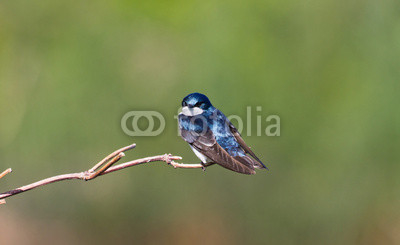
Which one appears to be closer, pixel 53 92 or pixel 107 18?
pixel 53 92

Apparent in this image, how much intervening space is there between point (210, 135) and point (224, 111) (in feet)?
3.59

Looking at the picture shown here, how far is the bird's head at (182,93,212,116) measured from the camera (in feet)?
3.94

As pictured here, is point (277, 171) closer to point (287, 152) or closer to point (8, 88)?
point (287, 152)

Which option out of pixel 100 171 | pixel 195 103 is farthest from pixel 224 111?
pixel 100 171

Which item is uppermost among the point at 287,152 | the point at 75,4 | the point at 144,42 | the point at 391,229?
the point at 75,4

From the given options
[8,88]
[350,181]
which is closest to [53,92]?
[8,88]

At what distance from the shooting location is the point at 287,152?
8.59 feet

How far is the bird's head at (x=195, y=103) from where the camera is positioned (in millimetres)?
1200

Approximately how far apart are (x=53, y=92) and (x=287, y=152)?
1.29 meters

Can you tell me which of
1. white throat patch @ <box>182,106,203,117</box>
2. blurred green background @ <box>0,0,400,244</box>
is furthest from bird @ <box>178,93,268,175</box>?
blurred green background @ <box>0,0,400,244</box>

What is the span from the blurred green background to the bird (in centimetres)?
105

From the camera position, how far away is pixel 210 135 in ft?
4.50

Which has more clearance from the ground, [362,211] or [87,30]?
[87,30]

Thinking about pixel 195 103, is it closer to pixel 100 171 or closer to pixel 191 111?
pixel 191 111
